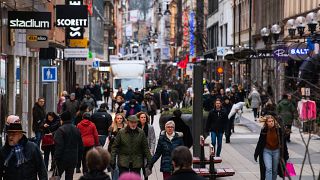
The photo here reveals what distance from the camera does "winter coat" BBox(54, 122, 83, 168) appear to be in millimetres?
15773

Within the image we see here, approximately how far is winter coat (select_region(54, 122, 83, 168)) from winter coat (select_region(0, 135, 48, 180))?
4.25 metres

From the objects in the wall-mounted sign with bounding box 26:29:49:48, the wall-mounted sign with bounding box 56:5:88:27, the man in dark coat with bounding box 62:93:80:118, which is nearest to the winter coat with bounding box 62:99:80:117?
the man in dark coat with bounding box 62:93:80:118

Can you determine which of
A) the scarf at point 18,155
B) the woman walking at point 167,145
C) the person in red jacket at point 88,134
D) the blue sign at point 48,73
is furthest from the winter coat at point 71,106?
the scarf at point 18,155

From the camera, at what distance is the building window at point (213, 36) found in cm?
8969

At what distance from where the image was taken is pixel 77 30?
43.2 metres

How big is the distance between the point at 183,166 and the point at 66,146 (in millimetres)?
7465

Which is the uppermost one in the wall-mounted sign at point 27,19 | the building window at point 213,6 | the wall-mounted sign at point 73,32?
the building window at point 213,6

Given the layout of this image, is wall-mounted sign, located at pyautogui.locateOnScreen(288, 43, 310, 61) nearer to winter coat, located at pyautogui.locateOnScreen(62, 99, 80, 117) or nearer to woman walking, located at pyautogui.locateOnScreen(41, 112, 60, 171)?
winter coat, located at pyautogui.locateOnScreen(62, 99, 80, 117)

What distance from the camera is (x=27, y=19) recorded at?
80.0 feet

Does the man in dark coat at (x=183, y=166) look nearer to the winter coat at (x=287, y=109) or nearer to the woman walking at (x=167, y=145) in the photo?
the woman walking at (x=167, y=145)

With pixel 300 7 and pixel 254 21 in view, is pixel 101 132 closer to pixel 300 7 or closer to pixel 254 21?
pixel 300 7

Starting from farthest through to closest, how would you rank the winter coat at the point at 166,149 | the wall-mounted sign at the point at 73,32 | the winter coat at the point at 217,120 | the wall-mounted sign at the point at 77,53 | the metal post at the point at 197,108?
the wall-mounted sign at the point at 77,53, the wall-mounted sign at the point at 73,32, the winter coat at the point at 217,120, the metal post at the point at 197,108, the winter coat at the point at 166,149

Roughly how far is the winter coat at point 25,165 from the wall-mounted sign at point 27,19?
13.1 m

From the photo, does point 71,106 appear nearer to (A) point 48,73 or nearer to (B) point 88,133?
(A) point 48,73
